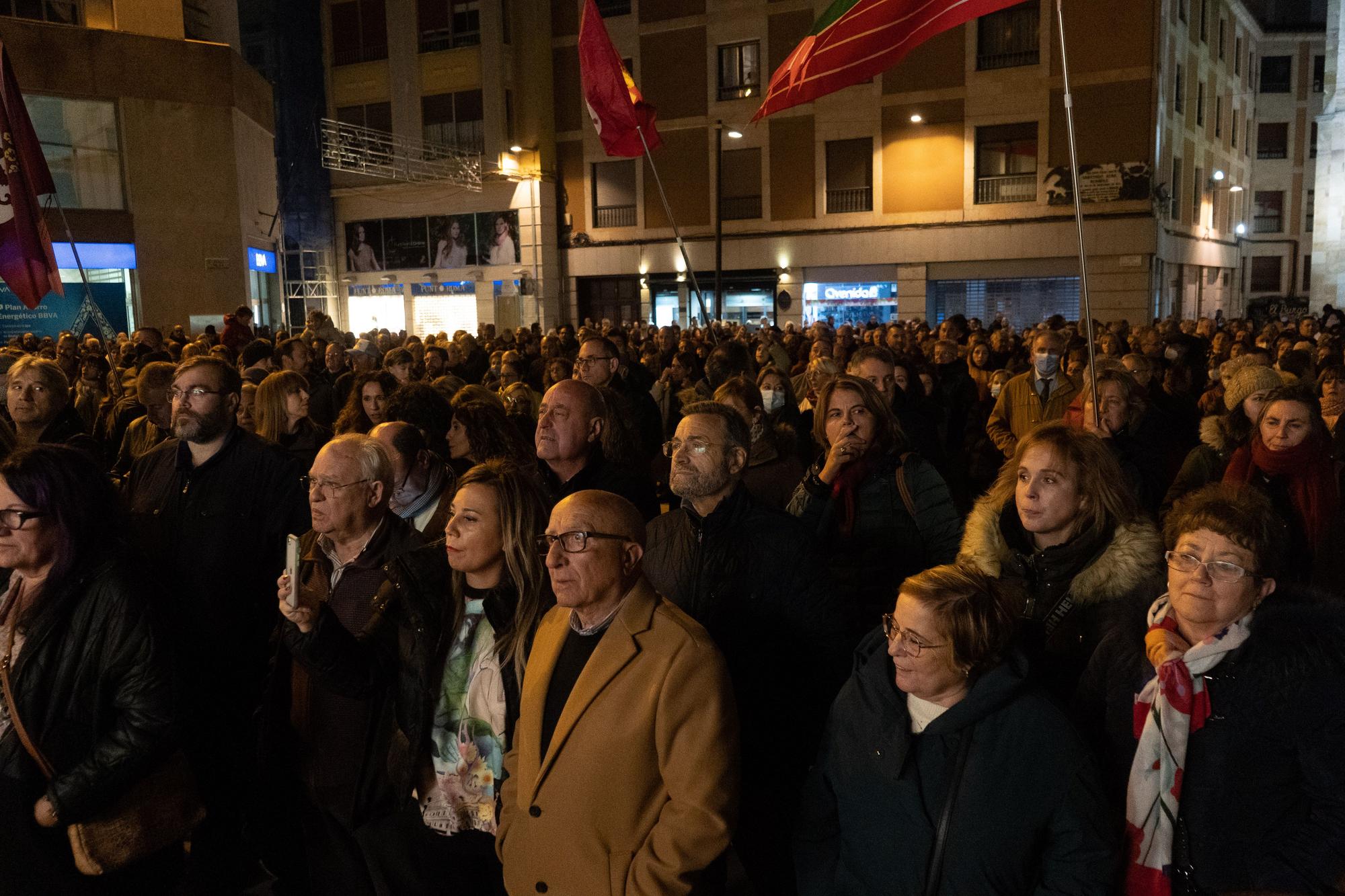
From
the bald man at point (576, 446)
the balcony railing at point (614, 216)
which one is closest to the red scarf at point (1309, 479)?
the bald man at point (576, 446)

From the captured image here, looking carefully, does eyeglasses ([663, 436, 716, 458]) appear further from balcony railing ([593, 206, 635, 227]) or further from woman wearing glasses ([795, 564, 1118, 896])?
balcony railing ([593, 206, 635, 227])

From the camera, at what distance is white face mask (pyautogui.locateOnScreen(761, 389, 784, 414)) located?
21.8ft

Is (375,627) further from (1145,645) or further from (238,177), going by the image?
(238,177)

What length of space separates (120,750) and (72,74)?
2276 centimetres

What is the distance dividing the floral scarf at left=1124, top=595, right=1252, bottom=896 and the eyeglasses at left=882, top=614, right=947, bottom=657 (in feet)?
1.91

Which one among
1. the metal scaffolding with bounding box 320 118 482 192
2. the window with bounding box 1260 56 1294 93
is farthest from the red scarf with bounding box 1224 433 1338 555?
the window with bounding box 1260 56 1294 93

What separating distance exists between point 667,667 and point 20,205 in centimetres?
855

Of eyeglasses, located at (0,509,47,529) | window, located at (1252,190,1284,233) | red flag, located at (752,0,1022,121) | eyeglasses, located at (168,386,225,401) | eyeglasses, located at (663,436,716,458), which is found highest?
window, located at (1252,190,1284,233)

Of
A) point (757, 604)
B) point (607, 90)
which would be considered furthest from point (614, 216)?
point (757, 604)

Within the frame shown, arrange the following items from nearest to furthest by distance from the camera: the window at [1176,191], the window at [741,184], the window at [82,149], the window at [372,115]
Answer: the window at [82,149] < the window at [1176,191] < the window at [741,184] < the window at [372,115]

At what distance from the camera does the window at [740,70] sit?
97.0 feet

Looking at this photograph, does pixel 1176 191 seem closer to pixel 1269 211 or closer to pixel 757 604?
pixel 1269 211

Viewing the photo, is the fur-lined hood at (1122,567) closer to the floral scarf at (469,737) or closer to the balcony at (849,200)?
the floral scarf at (469,737)

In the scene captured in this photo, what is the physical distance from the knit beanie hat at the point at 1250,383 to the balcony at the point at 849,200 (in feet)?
79.7
